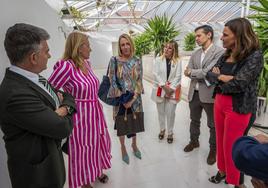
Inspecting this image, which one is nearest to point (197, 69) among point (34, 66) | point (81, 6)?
point (34, 66)

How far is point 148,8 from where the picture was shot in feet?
40.5

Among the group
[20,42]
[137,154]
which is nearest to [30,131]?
[20,42]

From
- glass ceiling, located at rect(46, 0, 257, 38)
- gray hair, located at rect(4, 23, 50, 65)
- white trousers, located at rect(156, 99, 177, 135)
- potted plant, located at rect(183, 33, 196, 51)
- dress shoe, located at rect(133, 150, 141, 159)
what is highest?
glass ceiling, located at rect(46, 0, 257, 38)

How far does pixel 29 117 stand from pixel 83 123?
816 millimetres

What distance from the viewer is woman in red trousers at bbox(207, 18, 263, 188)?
5.10 ft

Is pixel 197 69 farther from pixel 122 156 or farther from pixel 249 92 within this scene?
pixel 122 156

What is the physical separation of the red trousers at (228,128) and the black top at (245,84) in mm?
58

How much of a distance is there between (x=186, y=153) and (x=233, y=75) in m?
1.39

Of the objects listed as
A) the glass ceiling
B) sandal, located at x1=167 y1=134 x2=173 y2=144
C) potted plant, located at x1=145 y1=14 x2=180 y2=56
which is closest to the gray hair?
sandal, located at x1=167 y1=134 x2=173 y2=144

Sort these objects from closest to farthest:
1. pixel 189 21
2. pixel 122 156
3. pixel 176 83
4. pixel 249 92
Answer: pixel 249 92
pixel 122 156
pixel 176 83
pixel 189 21

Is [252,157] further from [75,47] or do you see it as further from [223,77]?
[75,47]

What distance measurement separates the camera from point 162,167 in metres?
2.36

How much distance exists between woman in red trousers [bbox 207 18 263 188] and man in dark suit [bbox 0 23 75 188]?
4.45 feet

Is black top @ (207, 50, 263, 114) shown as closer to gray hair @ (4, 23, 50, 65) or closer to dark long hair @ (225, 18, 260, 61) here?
dark long hair @ (225, 18, 260, 61)
